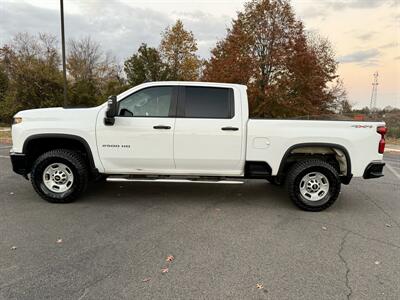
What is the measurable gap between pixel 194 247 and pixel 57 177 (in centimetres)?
273

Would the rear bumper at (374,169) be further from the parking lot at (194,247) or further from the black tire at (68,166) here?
the black tire at (68,166)

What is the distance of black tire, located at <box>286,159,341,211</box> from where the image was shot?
478 cm

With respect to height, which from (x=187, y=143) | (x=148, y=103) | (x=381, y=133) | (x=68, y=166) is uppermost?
(x=148, y=103)

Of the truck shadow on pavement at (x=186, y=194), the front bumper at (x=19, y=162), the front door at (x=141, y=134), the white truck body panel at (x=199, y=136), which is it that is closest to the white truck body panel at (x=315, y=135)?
the white truck body panel at (x=199, y=136)

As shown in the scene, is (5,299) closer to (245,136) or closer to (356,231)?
(245,136)

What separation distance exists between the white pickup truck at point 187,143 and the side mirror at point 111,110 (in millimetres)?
15

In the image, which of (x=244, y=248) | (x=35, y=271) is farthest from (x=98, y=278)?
(x=244, y=248)

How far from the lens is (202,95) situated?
493 cm

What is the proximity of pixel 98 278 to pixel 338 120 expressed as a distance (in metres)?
4.02

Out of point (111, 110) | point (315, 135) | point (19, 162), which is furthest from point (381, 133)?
point (19, 162)

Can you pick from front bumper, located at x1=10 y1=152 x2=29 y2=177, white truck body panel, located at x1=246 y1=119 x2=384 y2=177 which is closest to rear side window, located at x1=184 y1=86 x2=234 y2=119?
white truck body panel, located at x1=246 y1=119 x2=384 y2=177

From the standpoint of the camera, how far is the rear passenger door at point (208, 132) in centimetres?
473

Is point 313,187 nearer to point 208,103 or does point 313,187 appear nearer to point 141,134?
point 208,103

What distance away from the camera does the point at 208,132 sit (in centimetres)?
473
